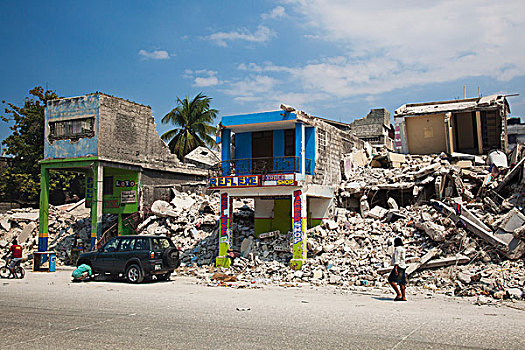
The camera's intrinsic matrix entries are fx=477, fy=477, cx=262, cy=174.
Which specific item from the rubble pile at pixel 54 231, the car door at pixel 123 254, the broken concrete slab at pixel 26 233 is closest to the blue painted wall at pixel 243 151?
the car door at pixel 123 254

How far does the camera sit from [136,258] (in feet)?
53.3

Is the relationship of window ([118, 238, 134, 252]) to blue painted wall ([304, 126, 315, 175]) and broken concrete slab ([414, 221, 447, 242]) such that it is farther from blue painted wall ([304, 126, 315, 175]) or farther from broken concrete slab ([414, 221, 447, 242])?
broken concrete slab ([414, 221, 447, 242])

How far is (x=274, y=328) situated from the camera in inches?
324

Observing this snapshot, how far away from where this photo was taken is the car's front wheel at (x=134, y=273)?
16.1m

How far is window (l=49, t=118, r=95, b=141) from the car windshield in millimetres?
10607

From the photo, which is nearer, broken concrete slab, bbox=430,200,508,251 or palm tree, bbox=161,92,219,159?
broken concrete slab, bbox=430,200,508,251

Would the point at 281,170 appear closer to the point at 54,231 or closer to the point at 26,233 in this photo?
the point at 54,231

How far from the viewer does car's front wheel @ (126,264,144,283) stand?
632 inches

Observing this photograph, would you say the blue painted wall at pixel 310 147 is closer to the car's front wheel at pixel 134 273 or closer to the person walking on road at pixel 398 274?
the car's front wheel at pixel 134 273

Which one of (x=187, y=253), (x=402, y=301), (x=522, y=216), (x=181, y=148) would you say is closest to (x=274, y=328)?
(x=402, y=301)

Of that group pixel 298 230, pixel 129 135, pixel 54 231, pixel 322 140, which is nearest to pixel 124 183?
pixel 129 135

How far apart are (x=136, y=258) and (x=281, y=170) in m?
7.20

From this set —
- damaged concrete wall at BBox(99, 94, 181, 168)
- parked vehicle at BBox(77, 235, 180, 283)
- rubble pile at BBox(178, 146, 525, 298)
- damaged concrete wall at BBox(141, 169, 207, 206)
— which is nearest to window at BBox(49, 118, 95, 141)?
damaged concrete wall at BBox(99, 94, 181, 168)

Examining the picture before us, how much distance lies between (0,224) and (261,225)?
17.0 m
